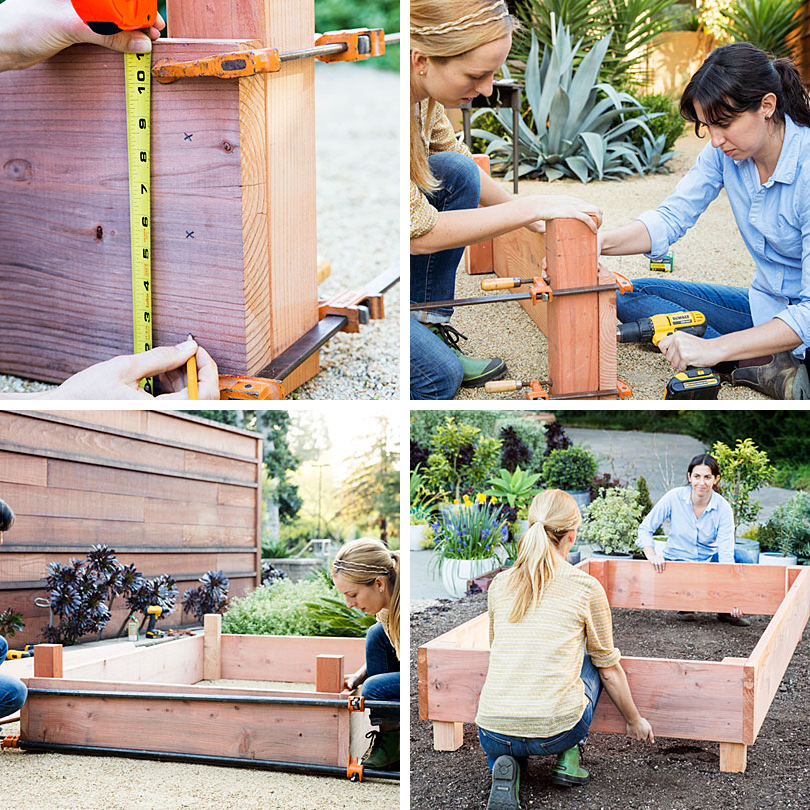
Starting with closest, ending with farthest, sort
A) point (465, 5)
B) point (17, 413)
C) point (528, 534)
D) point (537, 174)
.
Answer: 1. point (465, 5)
2. point (528, 534)
3. point (17, 413)
4. point (537, 174)

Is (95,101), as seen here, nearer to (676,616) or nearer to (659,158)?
(659,158)

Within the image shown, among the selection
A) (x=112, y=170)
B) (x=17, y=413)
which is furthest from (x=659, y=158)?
(x=17, y=413)

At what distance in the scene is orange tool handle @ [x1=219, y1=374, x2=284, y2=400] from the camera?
1.88 m

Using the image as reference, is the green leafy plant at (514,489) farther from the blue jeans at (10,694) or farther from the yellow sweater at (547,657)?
the blue jeans at (10,694)

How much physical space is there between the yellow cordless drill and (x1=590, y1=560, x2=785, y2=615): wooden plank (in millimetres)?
1135

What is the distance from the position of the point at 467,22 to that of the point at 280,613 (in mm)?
2670

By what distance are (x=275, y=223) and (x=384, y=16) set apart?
332cm

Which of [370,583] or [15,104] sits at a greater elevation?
[15,104]

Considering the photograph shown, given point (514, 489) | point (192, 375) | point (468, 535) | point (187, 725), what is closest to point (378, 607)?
point (187, 725)

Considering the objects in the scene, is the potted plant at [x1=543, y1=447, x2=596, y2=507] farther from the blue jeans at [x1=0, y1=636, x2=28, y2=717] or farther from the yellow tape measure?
the blue jeans at [x1=0, y1=636, x2=28, y2=717]

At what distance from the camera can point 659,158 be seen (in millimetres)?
3383

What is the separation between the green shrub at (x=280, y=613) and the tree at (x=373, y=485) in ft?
7.26

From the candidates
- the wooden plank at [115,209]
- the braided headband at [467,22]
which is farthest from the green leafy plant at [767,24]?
the wooden plank at [115,209]

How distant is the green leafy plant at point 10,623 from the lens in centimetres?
245
